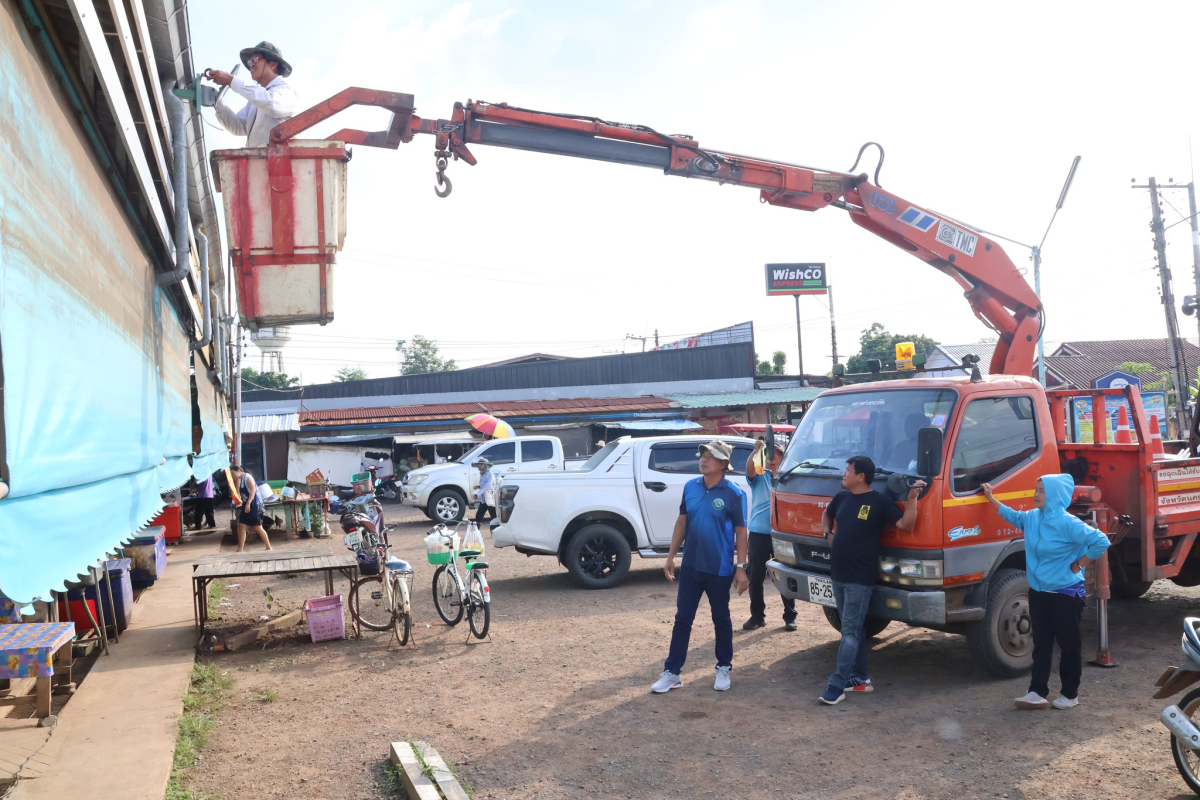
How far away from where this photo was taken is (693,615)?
6344 millimetres

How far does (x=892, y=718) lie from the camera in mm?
5703

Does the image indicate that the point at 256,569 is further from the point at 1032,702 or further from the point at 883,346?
the point at 883,346

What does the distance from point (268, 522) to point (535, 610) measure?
10331 mm

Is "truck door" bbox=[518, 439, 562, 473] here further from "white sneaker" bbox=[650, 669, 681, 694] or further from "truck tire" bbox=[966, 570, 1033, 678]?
"truck tire" bbox=[966, 570, 1033, 678]

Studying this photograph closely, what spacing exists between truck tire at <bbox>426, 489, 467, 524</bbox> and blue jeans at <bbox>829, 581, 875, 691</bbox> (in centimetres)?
1381

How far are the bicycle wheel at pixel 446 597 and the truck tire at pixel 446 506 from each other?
33.8ft

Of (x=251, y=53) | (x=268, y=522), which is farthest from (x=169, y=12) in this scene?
(x=268, y=522)

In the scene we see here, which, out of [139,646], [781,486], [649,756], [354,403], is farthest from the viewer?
[354,403]

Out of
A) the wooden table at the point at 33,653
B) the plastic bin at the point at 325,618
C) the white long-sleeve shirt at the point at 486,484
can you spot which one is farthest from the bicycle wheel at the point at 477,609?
the white long-sleeve shirt at the point at 486,484

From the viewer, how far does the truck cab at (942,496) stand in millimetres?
6031

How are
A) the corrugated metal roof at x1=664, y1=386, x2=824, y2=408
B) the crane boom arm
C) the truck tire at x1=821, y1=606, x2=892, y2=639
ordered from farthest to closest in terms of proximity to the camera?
the corrugated metal roof at x1=664, y1=386, x2=824, y2=408 < the crane boom arm < the truck tire at x1=821, y1=606, x2=892, y2=639

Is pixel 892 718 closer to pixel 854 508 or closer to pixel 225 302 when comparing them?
pixel 854 508

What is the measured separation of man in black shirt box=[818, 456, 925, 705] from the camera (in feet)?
19.6

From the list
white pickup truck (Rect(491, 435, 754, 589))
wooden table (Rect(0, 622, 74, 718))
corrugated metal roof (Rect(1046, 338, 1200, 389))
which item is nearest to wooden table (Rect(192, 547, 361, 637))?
wooden table (Rect(0, 622, 74, 718))
